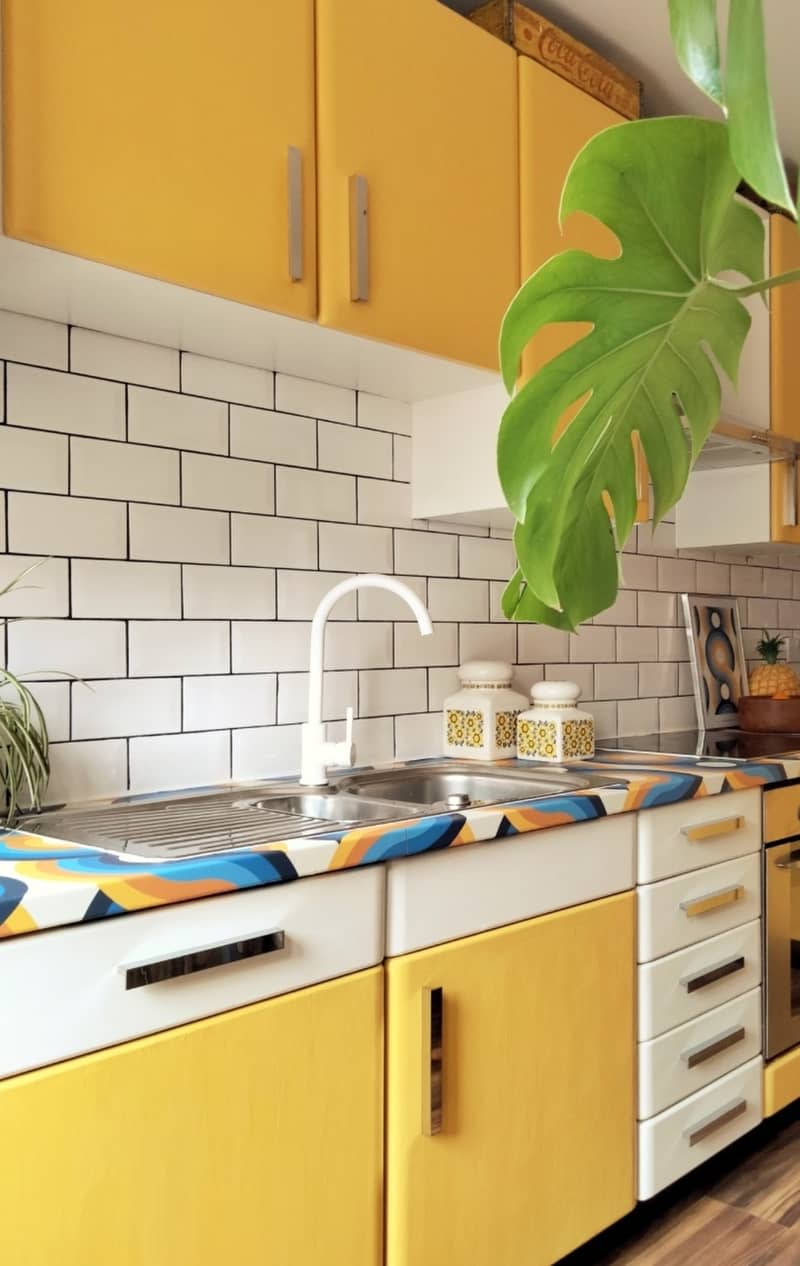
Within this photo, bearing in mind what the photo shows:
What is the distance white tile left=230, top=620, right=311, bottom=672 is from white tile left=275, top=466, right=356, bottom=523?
0.22m

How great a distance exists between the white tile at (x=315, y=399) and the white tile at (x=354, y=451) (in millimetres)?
23

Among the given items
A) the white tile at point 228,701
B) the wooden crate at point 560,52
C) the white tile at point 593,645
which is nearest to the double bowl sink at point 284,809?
the white tile at point 228,701

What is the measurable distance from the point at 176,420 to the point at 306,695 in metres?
0.59

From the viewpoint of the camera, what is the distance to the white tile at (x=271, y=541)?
2090 millimetres

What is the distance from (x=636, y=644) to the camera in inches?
121

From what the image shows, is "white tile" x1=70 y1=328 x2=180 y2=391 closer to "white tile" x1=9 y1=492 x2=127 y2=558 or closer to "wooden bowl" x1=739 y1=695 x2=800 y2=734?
"white tile" x1=9 y1=492 x2=127 y2=558

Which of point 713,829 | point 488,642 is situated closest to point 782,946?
point 713,829

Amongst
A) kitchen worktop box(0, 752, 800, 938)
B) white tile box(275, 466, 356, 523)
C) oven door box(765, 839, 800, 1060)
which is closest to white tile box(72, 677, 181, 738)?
kitchen worktop box(0, 752, 800, 938)

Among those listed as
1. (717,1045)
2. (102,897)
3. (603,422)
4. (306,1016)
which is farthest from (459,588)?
(603,422)

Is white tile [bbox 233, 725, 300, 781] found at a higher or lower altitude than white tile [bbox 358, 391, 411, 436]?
lower

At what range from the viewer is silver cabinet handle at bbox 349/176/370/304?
5.93ft

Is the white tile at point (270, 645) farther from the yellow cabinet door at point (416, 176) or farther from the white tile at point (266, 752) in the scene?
Result: the yellow cabinet door at point (416, 176)

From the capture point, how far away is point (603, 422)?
2.42 feet

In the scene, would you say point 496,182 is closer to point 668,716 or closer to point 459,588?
point 459,588
